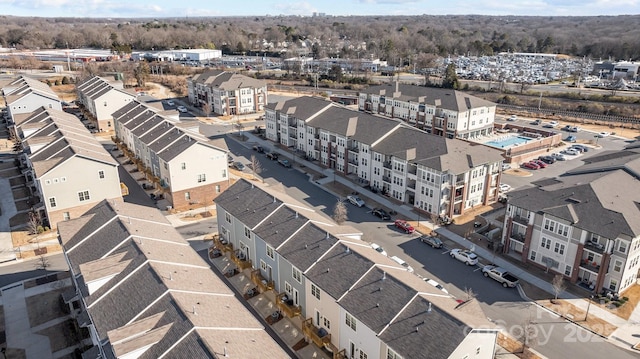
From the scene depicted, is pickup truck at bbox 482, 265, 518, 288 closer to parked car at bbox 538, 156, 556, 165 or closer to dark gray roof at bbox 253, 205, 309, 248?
dark gray roof at bbox 253, 205, 309, 248

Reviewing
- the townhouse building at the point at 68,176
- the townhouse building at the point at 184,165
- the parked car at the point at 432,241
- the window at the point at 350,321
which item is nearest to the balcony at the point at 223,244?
the townhouse building at the point at 184,165

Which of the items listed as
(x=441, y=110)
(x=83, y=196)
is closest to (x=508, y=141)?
(x=441, y=110)

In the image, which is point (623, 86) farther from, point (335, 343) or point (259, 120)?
point (335, 343)

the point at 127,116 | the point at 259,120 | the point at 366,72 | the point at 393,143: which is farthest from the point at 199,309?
the point at 366,72

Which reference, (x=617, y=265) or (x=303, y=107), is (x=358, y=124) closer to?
(x=303, y=107)

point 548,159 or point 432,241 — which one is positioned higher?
point 548,159

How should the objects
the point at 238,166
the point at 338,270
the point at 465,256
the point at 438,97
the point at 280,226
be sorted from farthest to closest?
the point at 438,97 → the point at 238,166 → the point at 465,256 → the point at 280,226 → the point at 338,270

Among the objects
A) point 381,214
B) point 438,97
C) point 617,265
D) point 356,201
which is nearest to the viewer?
point 617,265
